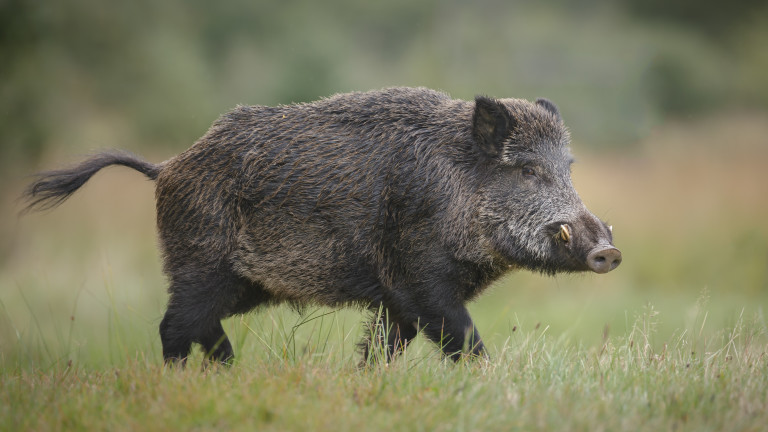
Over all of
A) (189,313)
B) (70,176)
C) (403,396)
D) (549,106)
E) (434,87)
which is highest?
(434,87)

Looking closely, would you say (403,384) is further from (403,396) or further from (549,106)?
(549,106)

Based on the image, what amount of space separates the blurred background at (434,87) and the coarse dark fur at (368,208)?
1.39ft

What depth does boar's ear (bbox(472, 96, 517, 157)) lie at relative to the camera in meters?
4.51

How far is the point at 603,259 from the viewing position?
13.4ft

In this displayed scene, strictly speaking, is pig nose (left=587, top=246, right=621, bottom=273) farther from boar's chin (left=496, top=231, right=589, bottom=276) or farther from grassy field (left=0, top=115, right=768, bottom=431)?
grassy field (left=0, top=115, right=768, bottom=431)

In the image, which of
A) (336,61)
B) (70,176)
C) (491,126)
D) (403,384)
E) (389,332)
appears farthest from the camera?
(336,61)

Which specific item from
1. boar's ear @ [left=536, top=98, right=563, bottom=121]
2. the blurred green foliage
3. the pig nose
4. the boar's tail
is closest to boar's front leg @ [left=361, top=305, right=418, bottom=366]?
the pig nose

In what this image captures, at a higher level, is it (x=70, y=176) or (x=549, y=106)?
(x=549, y=106)

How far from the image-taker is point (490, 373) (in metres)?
3.70

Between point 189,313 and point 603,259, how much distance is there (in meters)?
2.39

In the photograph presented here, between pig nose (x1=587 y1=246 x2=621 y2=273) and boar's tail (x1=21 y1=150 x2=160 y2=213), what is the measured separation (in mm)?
2813

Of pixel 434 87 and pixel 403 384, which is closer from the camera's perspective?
pixel 403 384

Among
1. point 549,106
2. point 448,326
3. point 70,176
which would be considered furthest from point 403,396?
point 70,176

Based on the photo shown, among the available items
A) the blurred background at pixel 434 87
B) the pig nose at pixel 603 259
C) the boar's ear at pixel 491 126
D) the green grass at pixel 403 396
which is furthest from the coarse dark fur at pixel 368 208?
the green grass at pixel 403 396
